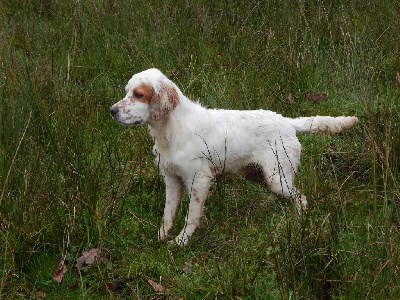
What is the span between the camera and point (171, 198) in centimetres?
375

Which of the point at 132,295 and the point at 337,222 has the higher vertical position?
the point at 337,222

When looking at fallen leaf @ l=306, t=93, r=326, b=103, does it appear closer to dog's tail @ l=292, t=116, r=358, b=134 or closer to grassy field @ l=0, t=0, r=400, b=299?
grassy field @ l=0, t=0, r=400, b=299

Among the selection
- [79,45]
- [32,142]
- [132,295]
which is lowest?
[132,295]

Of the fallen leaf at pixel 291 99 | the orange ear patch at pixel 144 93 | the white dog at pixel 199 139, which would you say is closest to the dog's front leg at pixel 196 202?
the white dog at pixel 199 139

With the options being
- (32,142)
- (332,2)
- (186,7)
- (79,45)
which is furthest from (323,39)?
(32,142)

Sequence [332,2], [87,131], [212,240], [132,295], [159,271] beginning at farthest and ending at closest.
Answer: [332,2], [87,131], [212,240], [159,271], [132,295]

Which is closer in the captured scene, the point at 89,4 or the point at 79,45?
the point at 79,45

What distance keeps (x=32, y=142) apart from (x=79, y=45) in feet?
8.48

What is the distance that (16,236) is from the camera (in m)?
3.04

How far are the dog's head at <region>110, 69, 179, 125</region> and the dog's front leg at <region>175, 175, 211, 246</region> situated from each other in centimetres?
46

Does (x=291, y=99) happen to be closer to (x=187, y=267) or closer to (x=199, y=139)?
(x=199, y=139)

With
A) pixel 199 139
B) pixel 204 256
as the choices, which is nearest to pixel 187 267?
pixel 204 256

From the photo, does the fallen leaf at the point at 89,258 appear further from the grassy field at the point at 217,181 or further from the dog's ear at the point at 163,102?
the dog's ear at the point at 163,102

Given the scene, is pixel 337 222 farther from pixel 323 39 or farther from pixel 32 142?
pixel 323 39
